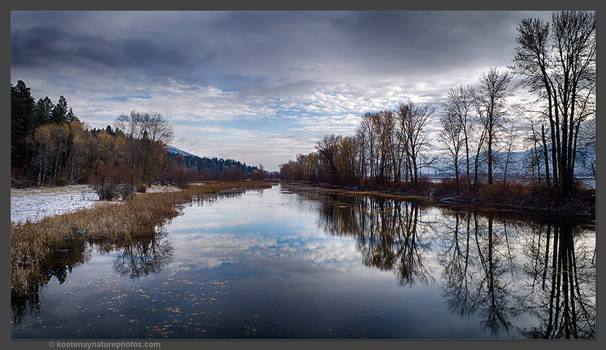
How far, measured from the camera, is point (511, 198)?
25.3 meters

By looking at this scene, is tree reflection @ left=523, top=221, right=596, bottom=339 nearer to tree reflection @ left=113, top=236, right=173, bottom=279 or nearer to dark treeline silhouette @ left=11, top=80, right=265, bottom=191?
tree reflection @ left=113, top=236, right=173, bottom=279

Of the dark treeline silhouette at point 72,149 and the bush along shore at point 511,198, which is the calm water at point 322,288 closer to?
the bush along shore at point 511,198

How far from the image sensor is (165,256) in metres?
10.7

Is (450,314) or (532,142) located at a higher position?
(532,142)

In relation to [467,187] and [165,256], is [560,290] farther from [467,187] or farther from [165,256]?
[467,187]

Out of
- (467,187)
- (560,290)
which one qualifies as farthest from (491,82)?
(560,290)

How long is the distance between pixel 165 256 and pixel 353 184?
54.8m

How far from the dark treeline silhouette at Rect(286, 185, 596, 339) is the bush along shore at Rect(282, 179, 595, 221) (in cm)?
419

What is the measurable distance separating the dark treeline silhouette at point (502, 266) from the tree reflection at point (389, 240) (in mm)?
34

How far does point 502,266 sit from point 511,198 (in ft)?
66.9

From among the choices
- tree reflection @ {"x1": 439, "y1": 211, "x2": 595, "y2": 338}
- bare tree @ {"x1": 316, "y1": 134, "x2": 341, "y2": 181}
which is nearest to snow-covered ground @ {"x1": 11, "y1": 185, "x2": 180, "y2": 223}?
tree reflection @ {"x1": 439, "y1": 211, "x2": 595, "y2": 338}

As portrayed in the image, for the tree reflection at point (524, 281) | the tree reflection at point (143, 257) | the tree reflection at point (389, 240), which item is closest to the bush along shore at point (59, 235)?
the tree reflection at point (143, 257)

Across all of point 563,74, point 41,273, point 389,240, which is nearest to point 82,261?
point 41,273

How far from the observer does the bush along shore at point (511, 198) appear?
1905cm
